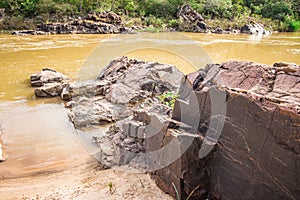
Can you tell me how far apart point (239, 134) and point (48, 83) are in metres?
6.27

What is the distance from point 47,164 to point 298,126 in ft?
10.4

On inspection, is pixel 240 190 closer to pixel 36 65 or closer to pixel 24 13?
pixel 36 65

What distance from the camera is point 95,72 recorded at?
907 cm

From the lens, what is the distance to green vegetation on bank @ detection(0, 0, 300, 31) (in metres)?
25.5

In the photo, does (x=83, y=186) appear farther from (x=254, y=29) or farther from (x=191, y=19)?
(x=254, y=29)

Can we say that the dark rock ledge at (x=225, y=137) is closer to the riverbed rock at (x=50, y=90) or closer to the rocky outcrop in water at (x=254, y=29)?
the riverbed rock at (x=50, y=90)

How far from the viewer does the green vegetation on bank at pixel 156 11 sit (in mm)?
25531

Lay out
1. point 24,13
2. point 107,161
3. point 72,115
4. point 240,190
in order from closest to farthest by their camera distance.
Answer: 1. point 240,190
2. point 107,161
3. point 72,115
4. point 24,13

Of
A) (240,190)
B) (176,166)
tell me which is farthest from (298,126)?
(176,166)

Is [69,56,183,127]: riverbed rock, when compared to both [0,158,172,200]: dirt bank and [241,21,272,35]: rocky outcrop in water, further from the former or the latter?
[241,21,272,35]: rocky outcrop in water

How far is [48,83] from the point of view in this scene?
7340mm

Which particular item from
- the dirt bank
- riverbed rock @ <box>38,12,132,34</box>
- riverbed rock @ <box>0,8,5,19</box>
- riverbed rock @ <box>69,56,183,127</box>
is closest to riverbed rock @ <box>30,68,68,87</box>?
riverbed rock @ <box>69,56,183,127</box>

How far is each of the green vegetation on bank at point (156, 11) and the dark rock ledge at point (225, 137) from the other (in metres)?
23.9

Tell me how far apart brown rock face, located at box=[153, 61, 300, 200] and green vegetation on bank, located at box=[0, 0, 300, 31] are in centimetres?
2427
